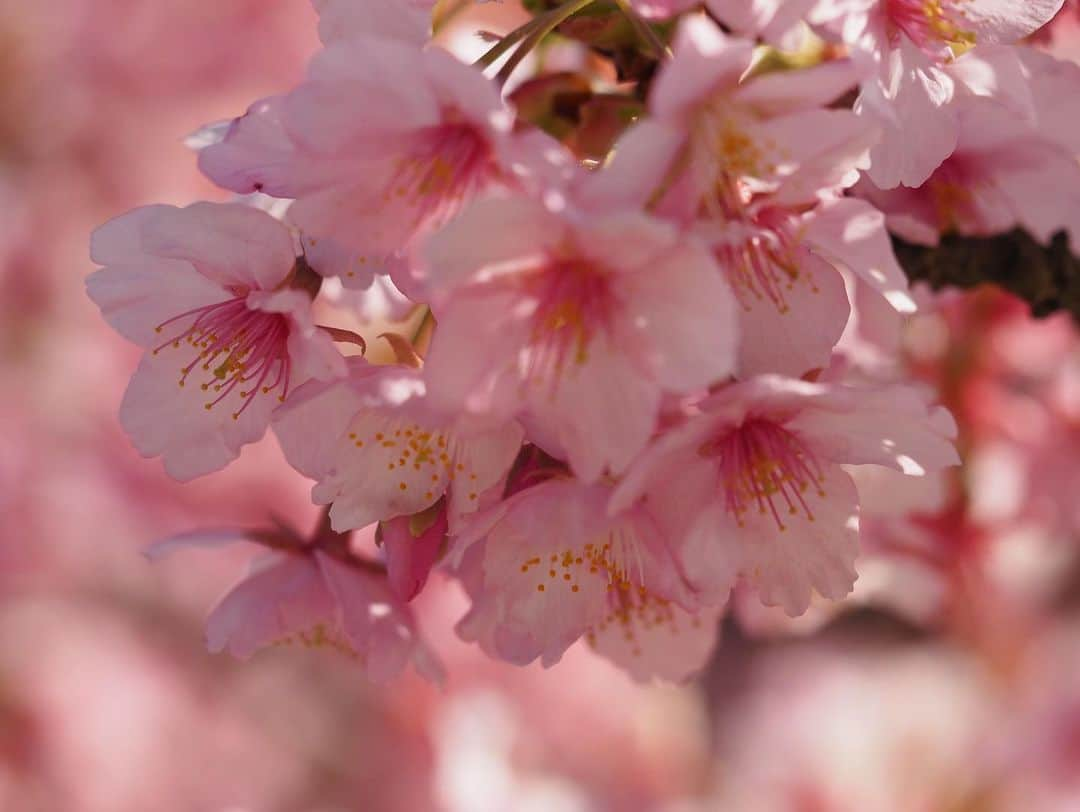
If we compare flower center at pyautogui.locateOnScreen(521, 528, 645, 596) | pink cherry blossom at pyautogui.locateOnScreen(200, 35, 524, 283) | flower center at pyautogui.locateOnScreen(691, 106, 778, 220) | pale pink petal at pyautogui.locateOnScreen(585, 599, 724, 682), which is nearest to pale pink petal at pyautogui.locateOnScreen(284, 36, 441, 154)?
pink cherry blossom at pyautogui.locateOnScreen(200, 35, 524, 283)

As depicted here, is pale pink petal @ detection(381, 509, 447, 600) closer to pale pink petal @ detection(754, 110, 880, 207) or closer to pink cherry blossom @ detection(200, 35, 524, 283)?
pink cherry blossom @ detection(200, 35, 524, 283)

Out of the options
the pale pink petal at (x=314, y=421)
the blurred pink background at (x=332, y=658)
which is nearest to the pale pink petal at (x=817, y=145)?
the pale pink petal at (x=314, y=421)

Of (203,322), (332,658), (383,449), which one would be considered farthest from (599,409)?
(332,658)

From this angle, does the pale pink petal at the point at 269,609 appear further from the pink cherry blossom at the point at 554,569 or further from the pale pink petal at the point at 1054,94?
the pale pink petal at the point at 1054,94

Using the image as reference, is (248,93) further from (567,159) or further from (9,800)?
(567,159)

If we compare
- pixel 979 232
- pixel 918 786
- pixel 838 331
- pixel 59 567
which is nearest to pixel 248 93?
pixel 59 567

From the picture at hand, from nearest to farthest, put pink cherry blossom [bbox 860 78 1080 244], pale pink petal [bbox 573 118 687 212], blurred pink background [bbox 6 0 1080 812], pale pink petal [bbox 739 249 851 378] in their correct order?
1. pale pink petal [bbox 573 118 687 212]
2. pale pink petal [bbox 739 249 851 378]
3. pink cherry blossom [bbox 860 78 1080 244]
4. blurred pink background [bbox 6 0 1080 812]

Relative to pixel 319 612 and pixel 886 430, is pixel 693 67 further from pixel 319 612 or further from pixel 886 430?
pixel 319 612
